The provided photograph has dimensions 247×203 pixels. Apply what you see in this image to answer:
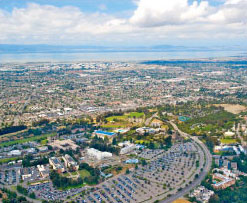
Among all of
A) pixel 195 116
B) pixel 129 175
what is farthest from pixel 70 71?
pixel 129 175

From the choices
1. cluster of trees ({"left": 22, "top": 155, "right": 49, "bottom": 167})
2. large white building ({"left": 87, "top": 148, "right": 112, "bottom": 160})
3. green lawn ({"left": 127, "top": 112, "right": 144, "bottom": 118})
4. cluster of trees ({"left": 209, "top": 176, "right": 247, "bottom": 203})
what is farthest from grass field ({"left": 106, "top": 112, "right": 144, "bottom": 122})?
cluster of trees ({"left": 209, "top": 176, "right": 247, "bottom": 203})

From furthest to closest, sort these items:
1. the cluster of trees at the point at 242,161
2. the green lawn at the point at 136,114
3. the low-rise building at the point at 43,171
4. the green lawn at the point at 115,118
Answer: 1. the green lawn at the point at 136,114
2. the green lawn at the point at 115,118
3. the cluster of trees at the point at 242,161
4. the low-rise building at the point at 43,171

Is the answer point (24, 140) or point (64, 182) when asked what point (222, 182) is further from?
point (24, 140)

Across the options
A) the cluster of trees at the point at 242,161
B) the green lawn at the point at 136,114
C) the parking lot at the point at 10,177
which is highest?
the green lawn at the point at 136,114

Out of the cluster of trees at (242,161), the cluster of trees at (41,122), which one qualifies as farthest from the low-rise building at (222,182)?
the cluster of trees at (41,122)

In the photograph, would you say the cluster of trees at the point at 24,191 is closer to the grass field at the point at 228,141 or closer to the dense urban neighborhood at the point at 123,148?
the dense urban neighborhood at the point at 123,148

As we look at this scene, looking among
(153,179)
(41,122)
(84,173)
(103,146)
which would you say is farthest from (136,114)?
(153,179)

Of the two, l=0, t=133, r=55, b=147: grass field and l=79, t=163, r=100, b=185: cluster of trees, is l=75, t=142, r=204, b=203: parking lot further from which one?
l=0, t=133, r=55, b=147: grass field

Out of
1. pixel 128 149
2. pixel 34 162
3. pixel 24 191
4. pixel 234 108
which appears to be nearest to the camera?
pixel 24 191

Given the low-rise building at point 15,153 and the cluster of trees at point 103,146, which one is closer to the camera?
the cluster of trees at point 103,146
